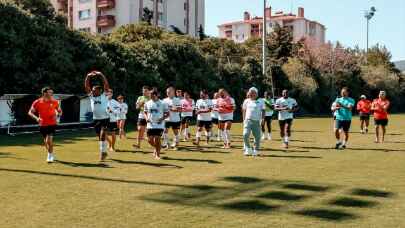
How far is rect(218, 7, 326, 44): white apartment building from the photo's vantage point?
13538 cm

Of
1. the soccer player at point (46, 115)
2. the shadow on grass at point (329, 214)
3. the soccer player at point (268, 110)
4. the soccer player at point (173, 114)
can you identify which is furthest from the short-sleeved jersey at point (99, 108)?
the soccer player at point (268, 110)

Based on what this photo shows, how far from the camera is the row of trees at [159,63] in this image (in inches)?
1131

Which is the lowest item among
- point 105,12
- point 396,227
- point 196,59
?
point 396,227

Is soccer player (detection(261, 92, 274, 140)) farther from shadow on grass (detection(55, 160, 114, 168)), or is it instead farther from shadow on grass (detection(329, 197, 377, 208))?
shadow on grass (detection(329, 197, 377, 208))

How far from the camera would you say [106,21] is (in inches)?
3002

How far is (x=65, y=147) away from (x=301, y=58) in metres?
48.0

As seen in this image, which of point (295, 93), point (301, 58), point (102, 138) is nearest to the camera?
point (102, 138)

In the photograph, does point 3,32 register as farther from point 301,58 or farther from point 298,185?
point 301,58

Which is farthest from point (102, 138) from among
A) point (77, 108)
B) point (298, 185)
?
point (77, 108)

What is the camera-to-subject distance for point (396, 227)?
766 centimetres

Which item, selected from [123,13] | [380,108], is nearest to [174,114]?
[380,108]

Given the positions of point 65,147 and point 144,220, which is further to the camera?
point 65,147

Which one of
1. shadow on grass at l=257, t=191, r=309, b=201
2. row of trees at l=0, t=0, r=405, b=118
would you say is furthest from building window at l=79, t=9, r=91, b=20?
shadow on grass at l=257, t=191, r=309, b=201

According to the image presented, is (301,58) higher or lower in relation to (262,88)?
higher
